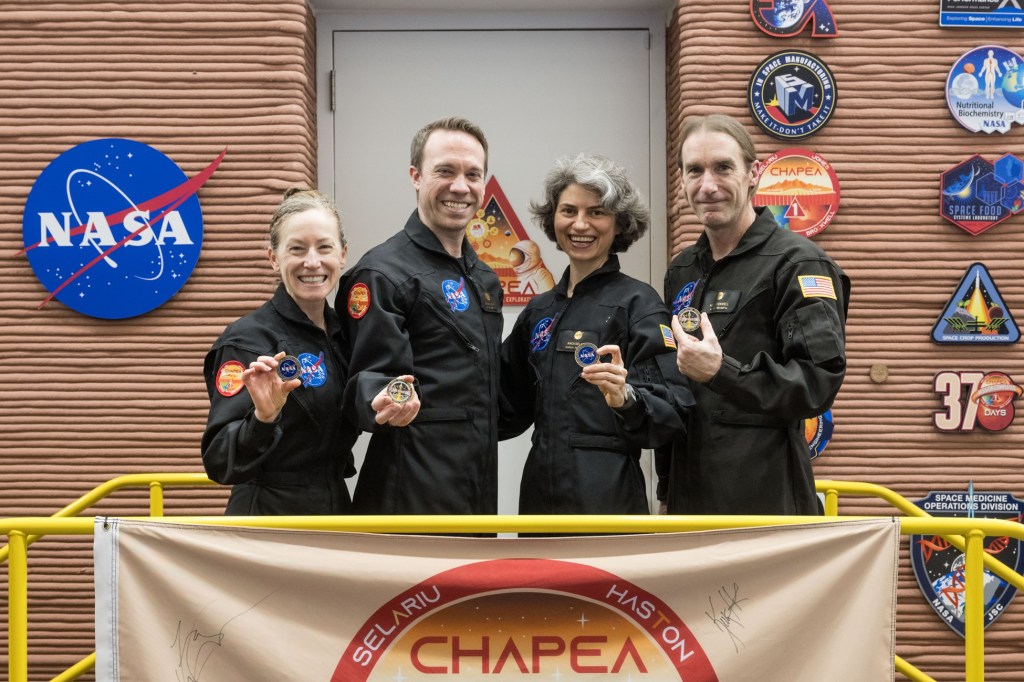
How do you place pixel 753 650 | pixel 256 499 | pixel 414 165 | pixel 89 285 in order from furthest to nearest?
pixel 89 285 → pixel 414 165 → pixel 256 499 → pixel 753 650

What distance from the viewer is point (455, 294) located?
2.57 metres

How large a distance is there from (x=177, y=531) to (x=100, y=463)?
6.63 feet

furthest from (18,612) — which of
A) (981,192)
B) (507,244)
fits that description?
(981,192)

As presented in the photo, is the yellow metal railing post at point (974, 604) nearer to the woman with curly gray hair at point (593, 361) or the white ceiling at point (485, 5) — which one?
the woman with curly gray hair at point (593, 361)

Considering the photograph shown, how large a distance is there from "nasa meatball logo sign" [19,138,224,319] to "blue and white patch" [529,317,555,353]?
1.74 meters

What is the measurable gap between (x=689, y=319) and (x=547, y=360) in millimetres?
438

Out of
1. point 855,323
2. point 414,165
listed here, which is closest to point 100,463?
point 414,165

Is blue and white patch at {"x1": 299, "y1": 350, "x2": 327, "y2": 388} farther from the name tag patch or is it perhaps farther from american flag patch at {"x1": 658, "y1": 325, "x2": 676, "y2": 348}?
the name tag patch

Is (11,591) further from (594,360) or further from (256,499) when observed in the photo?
(594,360)

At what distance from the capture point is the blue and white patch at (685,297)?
2584mm

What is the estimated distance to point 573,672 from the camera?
205 cm
